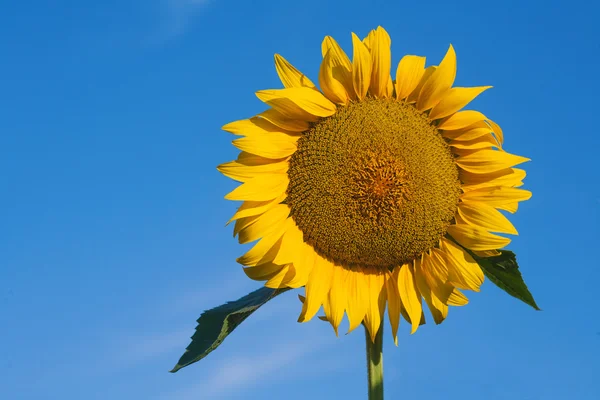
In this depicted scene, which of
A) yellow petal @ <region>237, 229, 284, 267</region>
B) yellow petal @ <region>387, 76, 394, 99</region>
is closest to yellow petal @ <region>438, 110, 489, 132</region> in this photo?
yellow petal @ <region>387, 76, 394, 99</region>

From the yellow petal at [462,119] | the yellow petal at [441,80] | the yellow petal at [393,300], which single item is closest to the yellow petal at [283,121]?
the yellow petal at [441,80]

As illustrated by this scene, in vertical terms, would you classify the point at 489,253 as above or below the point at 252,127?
below

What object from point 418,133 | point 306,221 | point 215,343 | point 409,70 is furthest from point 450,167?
point 215,343

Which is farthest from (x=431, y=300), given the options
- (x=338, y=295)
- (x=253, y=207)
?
(x=253, y=207)

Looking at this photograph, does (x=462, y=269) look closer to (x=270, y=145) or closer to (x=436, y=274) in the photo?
(x=436, y=274)

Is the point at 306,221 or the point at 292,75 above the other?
the point at 292,75

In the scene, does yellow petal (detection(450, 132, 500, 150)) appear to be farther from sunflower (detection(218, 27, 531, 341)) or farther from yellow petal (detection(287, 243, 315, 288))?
yellow petal (detection(287, 243, 315, 288))

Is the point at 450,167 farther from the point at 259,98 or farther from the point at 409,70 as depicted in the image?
the point at 259,98
